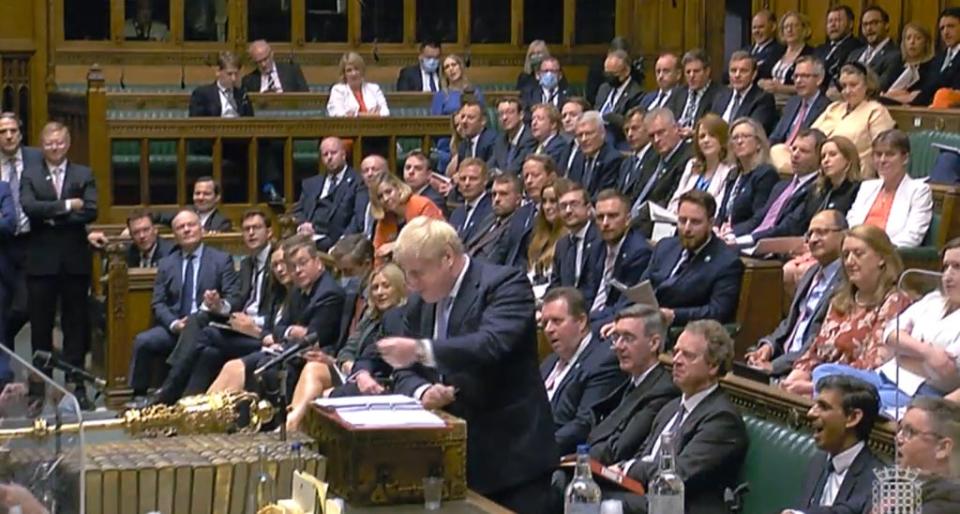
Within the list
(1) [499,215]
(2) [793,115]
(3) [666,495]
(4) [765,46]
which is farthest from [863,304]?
(4) [765,46]

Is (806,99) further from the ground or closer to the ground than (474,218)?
further from the ground

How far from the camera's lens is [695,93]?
10445 mm

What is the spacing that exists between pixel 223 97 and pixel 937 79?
4694 mm

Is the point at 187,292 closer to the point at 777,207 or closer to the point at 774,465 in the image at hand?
the point at 777,207

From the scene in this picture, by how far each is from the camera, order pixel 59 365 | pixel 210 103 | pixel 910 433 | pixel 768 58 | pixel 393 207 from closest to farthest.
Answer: pixel 910 433
pixel 59 365
pixel 393 207
pixel 768 58
pixel 210 103

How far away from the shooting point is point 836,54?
10961mm

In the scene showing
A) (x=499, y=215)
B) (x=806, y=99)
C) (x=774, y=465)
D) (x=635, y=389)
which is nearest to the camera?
(x=774, y=465)

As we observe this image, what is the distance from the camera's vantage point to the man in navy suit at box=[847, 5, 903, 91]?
1037 centimetres

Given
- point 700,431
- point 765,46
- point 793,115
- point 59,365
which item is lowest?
point 59,365

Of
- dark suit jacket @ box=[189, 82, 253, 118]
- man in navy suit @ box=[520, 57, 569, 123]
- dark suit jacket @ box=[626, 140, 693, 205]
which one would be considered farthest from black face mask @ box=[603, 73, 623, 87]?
dark suit jacket @ box=[189, 82, 253, 118]

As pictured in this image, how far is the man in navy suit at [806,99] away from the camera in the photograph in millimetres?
9391

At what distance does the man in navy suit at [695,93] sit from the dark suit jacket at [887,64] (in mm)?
873

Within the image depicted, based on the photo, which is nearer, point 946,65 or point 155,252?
point 155,252

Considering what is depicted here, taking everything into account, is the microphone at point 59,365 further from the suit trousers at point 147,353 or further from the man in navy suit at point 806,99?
the man in navy suit at point 806,99
